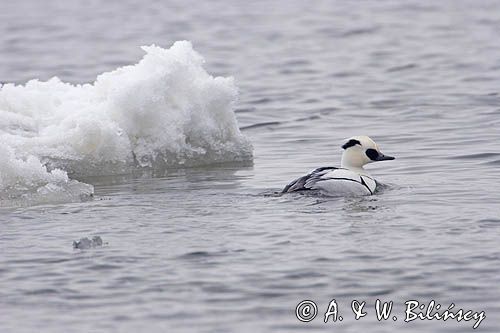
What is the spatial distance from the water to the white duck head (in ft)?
1.06

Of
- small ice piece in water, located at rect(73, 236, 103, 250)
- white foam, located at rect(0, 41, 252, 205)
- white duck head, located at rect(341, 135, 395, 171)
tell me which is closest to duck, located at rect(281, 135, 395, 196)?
white duck head, located at rect(341, 135, 395, 171)

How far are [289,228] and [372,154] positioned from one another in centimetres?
259

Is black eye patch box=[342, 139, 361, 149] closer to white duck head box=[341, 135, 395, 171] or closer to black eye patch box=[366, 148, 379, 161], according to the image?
white duck head box=[341, 135, 395, 171]

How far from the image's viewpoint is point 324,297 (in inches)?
327

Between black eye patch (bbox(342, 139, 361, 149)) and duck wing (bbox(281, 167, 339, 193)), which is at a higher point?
black eye patch (bbox(342, 139, 361, 149))

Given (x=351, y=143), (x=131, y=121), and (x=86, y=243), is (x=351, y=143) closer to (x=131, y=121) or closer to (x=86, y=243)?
(x=131, y=121)

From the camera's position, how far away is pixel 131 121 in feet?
43.7

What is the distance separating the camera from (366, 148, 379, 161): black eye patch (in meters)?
12.5

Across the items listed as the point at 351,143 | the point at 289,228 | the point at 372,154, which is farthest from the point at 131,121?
the point at 289,228

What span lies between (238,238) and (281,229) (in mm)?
452

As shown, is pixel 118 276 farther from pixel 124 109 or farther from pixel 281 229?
pixel 124 109

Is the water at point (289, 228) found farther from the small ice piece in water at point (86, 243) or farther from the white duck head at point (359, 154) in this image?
the white duck head at point (359, 154)

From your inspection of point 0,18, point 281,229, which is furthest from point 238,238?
point 0,18

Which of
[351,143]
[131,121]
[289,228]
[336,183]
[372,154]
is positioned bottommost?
[289,228]
